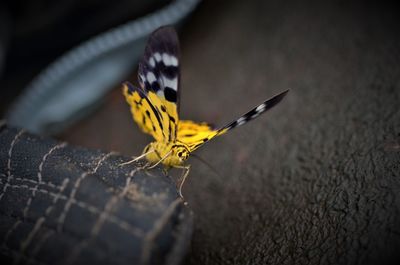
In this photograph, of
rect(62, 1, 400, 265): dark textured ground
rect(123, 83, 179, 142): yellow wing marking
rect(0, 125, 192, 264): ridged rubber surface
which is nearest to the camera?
rect(0, 125, 192, 264): ridged rubber surface

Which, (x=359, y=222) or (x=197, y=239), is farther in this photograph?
(x=197, y=239)

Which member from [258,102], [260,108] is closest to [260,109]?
[260,108]

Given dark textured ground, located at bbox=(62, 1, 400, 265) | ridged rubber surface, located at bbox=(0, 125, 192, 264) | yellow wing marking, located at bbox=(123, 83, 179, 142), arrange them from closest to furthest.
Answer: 1. ridged rubber surface, located at bbox=(0, 125, 192, 264)
2. dark textured ground, located at bbox=(62, 1, 400, 265)
3. yellow wing marking, located at bbox=(123, 83, 179, 142)

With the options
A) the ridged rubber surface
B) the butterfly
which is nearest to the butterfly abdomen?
the butterfly

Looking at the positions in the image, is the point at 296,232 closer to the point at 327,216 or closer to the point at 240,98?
the point at 327,216

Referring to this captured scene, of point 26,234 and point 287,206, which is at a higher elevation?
point 26,234

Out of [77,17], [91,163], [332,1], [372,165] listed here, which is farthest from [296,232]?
[77,17]

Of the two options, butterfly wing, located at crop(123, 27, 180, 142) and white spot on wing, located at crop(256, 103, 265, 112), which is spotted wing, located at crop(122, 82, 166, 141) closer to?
butterfly wing, located at crop(123, 27, 180, 142)
